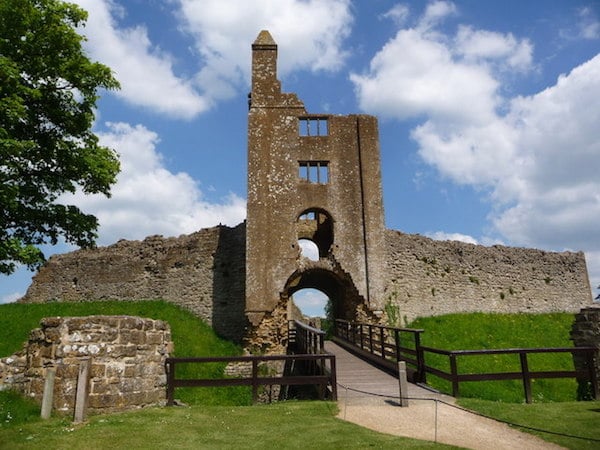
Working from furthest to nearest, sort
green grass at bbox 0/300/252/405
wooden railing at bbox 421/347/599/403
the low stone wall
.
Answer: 1. green grass at bbox 0/300/252/405
2. wooden railing at bbox 421/347/599/403
3. the low stone wall

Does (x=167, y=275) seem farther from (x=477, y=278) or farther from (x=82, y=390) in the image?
(x=477, y=278)

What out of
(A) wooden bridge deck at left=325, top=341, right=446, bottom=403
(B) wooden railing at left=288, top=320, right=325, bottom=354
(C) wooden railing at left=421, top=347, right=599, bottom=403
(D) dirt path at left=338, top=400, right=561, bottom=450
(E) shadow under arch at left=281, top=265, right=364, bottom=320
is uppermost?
(E) shadow under arch at left=281, top=265, right=364, bottom=320

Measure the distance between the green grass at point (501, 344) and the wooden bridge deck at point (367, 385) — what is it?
10.8 ft

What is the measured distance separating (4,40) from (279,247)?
1206cm

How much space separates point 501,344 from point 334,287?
349 inches

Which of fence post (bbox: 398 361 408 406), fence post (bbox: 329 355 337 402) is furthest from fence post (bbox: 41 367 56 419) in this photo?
fence post (bbox: 398 361 408 406)

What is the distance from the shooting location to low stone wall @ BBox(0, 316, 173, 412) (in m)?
8.02

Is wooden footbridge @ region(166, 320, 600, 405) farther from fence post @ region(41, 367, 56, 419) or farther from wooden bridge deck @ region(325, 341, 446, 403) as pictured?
fence post @ region(41, 367, 56, 419)

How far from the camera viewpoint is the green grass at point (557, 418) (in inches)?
269

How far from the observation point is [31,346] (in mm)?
8398

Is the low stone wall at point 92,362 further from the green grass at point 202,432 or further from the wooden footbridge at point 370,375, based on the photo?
the wooden footbridge at point 370,375

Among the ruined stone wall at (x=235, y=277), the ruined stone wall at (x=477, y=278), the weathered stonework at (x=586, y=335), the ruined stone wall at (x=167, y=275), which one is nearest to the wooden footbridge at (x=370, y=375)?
the weathered stonework at (x=586, y=335)

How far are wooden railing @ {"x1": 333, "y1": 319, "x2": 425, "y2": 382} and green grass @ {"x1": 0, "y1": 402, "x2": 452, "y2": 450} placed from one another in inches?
143

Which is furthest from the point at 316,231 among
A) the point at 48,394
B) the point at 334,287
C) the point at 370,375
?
the point at 48,394
